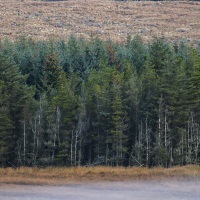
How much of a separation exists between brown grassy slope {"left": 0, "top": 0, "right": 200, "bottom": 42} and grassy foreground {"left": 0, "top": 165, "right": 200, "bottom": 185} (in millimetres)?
102794

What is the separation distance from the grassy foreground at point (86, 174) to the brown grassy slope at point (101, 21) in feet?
337

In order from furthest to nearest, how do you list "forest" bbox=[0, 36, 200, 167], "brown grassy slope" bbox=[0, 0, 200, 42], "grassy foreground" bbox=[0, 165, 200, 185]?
"brown grassy slope" bbox=[0, 0, 200, 42]
"forest" bbox=[0, 36, 200, 167]
"grassy foreground" bbox=[0, 165, 200, 185]

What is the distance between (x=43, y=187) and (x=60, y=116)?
14.5m

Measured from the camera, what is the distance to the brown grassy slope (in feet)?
518

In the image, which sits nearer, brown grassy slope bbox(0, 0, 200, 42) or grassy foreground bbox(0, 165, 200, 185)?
grassy foreground bbox(0, 165, 200, 185)

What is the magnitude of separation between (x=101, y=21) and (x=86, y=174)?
452 feet

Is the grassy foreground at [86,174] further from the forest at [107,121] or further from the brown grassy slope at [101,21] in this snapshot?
the brown grassy slope at [101,21]

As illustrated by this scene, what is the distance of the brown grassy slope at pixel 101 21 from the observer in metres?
158

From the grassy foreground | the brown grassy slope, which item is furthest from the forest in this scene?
the brown grassy slope

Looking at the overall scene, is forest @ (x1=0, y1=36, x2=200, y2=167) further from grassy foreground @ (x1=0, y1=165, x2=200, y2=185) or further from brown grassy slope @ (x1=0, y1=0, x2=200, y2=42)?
brown grassy slope @ (x1=0, y1=0, x2=200, y2=42)

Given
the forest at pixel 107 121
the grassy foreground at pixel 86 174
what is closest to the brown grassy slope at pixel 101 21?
the forest at pixel 107 121

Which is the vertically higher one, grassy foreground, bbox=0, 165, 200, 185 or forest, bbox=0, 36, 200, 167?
forest, bbox=0, 36, 200, 167

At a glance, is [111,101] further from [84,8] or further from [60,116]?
[84,8]

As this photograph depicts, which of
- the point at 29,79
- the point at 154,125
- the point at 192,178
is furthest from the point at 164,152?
the point at 29,79
